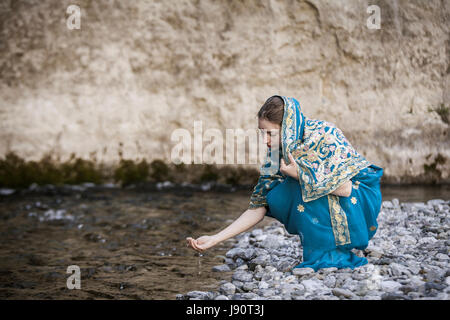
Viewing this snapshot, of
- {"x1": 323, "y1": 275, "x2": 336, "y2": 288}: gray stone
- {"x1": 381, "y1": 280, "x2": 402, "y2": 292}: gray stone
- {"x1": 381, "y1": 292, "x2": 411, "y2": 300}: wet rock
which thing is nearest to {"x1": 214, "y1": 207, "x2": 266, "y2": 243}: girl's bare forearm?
{"x1": 323, "y1": 275, "x2": 336, "y2": 288}: gray stone

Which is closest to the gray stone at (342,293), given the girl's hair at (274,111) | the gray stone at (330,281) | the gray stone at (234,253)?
the gray stone at (330,281)

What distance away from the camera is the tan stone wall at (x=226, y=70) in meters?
7.61

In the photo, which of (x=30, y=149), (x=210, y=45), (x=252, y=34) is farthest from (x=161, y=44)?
(x=30, y=149)

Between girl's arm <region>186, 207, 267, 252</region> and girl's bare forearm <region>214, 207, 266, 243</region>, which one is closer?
girl's arm <region>186, 207, 267, 252</region>

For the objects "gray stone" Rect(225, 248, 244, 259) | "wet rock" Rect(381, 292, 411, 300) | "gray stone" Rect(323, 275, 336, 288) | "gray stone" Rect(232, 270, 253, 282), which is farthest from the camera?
"gray stone" Rect(225, 248, 244, 259)

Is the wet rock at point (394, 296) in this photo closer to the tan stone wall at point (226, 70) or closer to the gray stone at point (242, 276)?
the gray stone at point (242, 276)

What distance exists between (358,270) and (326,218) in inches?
15.5

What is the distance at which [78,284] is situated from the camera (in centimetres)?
357

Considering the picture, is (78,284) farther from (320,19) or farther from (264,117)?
(320,19)

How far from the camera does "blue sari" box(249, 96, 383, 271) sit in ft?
10.0

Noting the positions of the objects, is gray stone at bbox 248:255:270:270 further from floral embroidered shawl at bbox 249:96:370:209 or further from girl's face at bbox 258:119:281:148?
girl's face at bbox 258:119:281:148

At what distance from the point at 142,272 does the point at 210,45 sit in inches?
191

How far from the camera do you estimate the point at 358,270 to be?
3.12m
